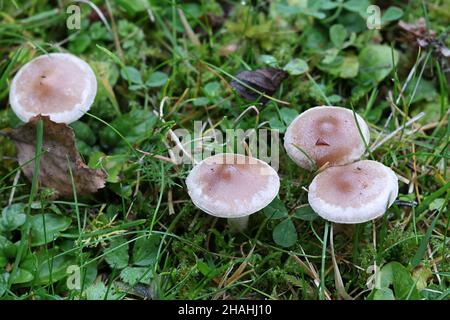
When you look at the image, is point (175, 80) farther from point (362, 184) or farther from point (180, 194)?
point (362, 184)

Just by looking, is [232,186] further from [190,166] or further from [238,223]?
[190,166]

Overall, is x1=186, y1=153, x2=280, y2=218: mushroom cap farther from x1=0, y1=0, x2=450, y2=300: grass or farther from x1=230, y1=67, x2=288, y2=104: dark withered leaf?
x1=230, y1=67, x2=288, y2=104: dark withered leaf

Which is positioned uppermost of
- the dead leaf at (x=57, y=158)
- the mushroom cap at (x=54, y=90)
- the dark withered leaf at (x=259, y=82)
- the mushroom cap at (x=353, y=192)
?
the mushroom cap at (x=54, y=90)

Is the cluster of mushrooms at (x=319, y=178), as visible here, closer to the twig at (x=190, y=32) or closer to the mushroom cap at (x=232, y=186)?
the mushroom cap at (x=232, y=186)

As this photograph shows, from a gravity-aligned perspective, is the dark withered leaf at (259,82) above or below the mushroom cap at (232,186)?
above

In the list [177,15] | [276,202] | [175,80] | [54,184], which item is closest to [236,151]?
[276,202]

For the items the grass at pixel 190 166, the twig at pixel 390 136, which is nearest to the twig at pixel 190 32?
the grass at pixel 190 166

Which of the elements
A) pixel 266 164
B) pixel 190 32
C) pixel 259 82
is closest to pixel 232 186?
pixel 266 164
